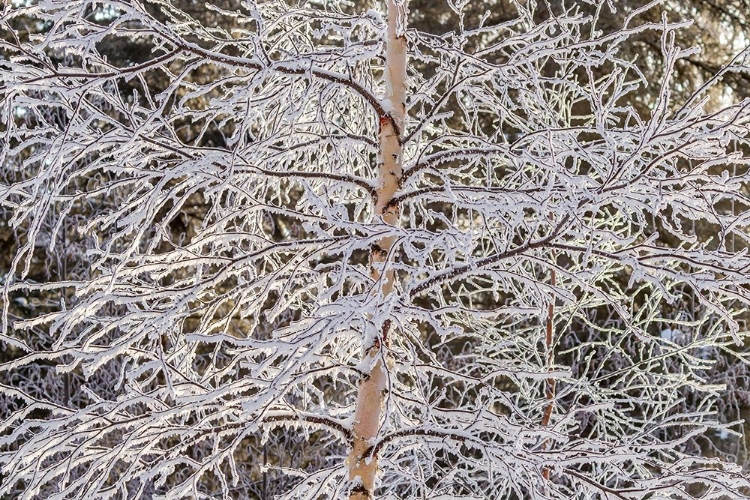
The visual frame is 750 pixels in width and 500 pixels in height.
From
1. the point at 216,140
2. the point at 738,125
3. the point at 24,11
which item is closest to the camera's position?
the point at 24,11

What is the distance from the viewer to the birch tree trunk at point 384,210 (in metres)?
2.92

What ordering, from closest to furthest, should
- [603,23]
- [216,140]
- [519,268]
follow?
[519,268]
[603,23]
[216,140]

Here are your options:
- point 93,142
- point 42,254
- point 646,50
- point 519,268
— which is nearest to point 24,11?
point 93,142

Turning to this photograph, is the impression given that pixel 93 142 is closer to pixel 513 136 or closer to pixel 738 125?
pixel 738 125

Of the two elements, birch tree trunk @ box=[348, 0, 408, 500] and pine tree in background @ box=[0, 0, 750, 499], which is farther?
birch tree trunk @ box=[348, 0, 408, 500]

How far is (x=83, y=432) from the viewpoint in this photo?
2.71m

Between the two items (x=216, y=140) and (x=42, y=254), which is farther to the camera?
(x=216, y=140)

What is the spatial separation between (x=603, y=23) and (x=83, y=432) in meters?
8.33

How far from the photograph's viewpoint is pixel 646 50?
10086mm

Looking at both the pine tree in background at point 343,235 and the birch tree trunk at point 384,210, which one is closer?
the pine tree in background at point 343,235

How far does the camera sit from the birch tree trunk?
2918 millimetres

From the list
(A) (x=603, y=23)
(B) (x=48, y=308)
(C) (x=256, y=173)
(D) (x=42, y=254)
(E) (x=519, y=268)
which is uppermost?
(A) (x=603, y=23)

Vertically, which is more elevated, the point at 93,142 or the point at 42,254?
the point at 93,142

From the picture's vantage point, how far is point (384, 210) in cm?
301
